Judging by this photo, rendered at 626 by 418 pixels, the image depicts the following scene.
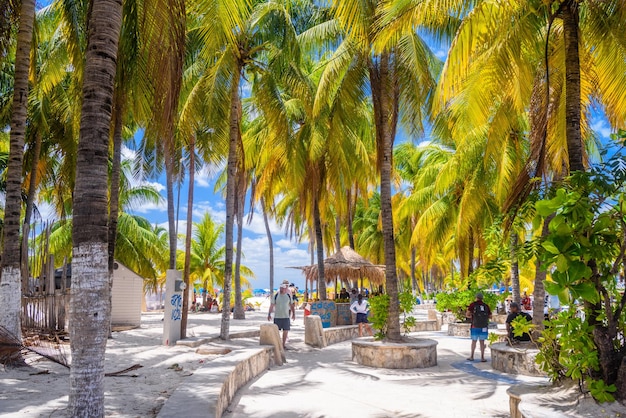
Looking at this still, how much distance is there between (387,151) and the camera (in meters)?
12.4

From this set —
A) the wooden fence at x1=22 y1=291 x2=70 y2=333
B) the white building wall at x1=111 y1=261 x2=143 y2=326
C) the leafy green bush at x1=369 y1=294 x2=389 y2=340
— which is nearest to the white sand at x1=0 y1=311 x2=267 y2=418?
the wooden fence at x1=22 y1=291 x2=70 y2=333

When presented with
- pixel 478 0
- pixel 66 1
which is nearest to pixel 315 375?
pixel 478 0

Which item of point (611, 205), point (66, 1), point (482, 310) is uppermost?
point (66, 1)

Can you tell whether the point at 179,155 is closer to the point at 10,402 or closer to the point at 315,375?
the point at 315,375

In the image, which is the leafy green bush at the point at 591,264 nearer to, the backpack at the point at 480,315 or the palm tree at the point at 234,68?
the backpack at the point at 480,315

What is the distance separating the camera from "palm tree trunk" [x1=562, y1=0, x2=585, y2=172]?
7.30 meters

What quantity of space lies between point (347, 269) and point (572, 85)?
13.6 m

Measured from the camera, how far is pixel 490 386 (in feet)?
30.1

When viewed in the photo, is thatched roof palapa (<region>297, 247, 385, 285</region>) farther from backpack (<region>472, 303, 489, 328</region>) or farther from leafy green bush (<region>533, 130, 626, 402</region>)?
leafy green bush (<region>533, 130, 626, 402</region>)

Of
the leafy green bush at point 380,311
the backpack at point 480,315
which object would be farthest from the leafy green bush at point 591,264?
the leafy green bush at point 380,311

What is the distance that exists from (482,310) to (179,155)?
11.7 metres

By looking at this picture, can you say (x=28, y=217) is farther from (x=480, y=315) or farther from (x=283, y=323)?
(x=480, y=315)

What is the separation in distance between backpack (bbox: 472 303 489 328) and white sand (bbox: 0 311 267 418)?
5863mm

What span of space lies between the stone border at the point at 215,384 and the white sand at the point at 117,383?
0.41 meters
